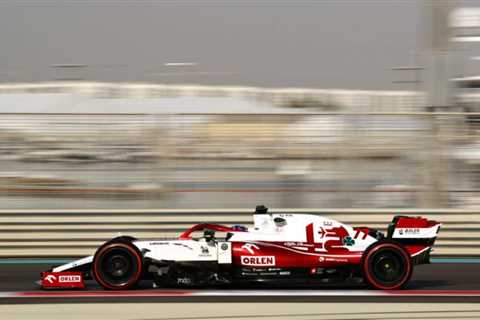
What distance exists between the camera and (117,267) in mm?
8828

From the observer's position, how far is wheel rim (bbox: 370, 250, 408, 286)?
8.84m

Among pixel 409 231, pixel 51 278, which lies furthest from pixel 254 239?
pixel 51 278

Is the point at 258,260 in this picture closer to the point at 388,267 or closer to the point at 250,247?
the point at 250,247

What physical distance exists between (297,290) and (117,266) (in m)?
1.86

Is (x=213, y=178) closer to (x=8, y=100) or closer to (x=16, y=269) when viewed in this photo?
(x=16, y=269)

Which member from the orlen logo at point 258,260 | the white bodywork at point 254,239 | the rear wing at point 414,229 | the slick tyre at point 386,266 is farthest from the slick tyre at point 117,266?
the rear wing at point 414,229

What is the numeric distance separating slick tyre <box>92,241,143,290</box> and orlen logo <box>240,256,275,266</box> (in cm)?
105

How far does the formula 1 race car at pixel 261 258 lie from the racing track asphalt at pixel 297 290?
0.16 meters

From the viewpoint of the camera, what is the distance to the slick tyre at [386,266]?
8.83 metres

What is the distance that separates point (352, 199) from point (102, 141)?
343 centimetres

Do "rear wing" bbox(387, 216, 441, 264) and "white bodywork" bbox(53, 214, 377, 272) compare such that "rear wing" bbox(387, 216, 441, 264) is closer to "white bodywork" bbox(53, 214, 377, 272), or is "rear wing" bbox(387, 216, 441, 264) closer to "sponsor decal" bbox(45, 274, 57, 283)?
"white bodywork" bbox(53, 214, 377, 272)

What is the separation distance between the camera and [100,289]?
8.95 metres

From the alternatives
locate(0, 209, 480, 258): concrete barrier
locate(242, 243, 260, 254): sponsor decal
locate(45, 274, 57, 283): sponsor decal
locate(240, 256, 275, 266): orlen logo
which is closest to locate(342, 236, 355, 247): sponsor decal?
locate(240, 256, 275, 266): orlen logo

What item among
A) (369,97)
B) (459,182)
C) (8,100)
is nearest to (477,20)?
(369,97)
